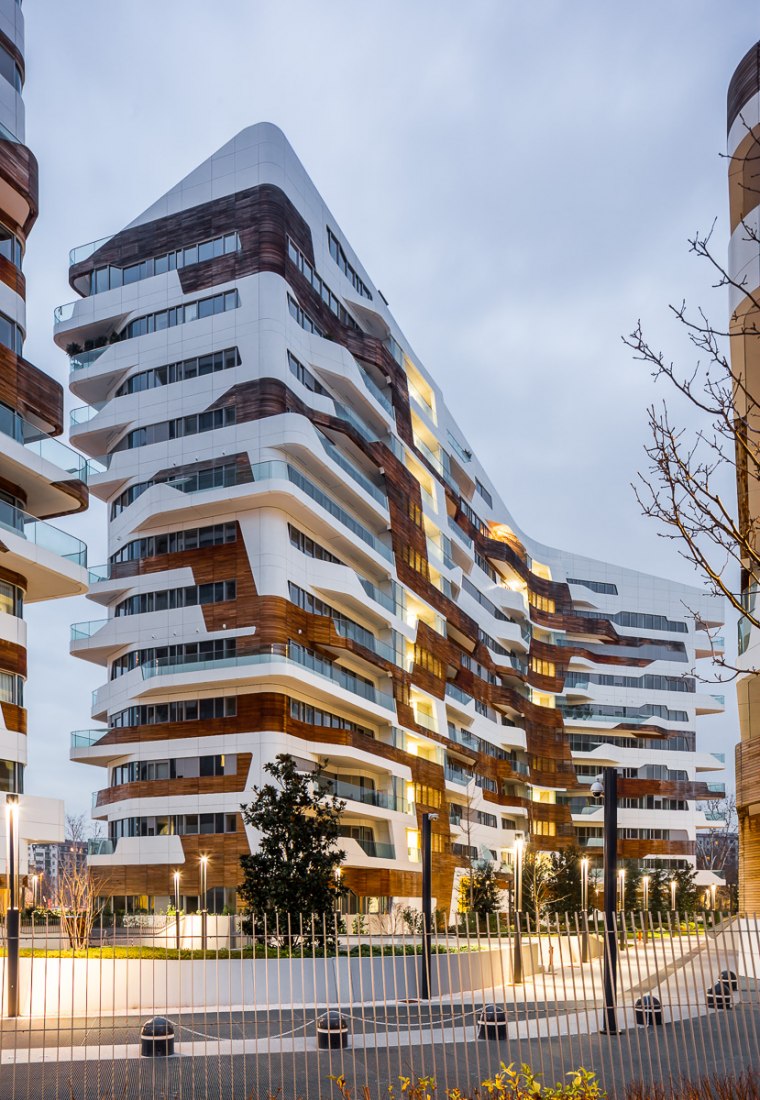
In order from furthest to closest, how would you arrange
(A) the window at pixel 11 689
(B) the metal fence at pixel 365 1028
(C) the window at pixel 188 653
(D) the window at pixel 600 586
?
(D) the window at pixel 600 586, (C) the window at pixel 188 653, (A) the window at pixel 11 689, (B) the metal fence at pixel 365 1028

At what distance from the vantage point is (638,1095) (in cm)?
1103

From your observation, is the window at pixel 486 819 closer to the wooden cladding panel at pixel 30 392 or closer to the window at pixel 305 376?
the window at pixel 305 376

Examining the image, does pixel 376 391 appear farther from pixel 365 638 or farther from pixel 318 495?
pixel 365 638

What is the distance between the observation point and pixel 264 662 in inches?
2050

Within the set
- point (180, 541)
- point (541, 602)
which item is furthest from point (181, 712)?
point (541, 602)

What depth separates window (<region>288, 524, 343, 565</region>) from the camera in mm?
56875

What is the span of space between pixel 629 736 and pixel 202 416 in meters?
62.4

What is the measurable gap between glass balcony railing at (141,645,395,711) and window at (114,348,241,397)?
13.4 metres

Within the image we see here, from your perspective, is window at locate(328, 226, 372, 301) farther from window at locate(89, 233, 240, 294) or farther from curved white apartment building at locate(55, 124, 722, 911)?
window at locate(89, 233, 240, 294)

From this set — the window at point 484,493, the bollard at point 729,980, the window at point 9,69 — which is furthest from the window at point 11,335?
the window at point 484,493

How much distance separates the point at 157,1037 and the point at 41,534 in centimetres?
2002

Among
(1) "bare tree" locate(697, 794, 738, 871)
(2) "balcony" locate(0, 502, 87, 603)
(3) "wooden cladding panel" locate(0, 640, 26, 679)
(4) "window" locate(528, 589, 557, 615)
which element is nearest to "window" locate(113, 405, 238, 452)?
(2) "balcony" locate(0, 502, 87, 603)

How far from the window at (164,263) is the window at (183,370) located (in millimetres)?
4915

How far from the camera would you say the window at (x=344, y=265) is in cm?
6519
